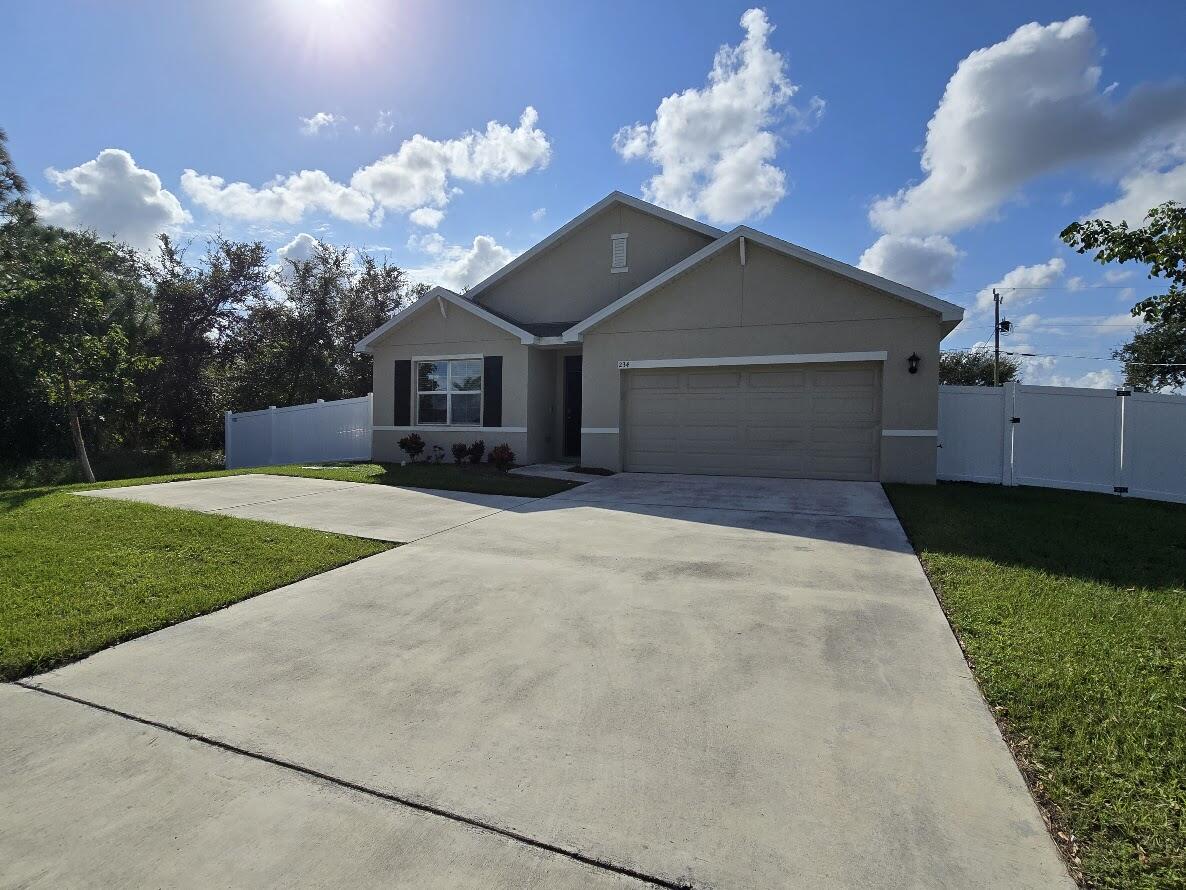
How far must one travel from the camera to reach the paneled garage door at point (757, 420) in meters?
11.1

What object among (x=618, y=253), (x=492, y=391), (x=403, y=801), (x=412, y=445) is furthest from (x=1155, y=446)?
(x=412, y=445)

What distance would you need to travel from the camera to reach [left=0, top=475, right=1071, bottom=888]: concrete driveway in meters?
2.02

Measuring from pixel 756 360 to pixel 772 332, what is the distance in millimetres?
607

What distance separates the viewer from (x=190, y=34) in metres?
9.74

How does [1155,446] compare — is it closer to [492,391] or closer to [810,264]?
[810,264]

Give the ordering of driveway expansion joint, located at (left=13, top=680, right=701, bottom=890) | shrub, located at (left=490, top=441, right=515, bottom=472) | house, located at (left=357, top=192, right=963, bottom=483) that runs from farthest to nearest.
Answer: shrub, located at (left=490, top=441, right=515, bottom=472)
house, located at (left=357, top=192, right=963, bottom=483)
driveway expansion joint, located at (left=13, top=680, right=701, bottom=890)

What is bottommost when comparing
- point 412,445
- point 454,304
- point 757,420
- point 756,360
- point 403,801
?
point 403,801

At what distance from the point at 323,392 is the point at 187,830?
77.3 ft

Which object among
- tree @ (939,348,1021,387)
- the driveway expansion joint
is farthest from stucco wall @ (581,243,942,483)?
tree @ (939,348,1021,387)

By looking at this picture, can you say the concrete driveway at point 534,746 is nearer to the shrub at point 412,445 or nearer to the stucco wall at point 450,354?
the stucco wall at point 450,354

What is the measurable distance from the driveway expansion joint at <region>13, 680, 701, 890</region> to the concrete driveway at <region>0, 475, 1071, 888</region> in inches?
0.4

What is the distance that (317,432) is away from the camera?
1639cm

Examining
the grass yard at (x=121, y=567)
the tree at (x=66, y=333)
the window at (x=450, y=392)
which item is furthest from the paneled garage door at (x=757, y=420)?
the tree at (x=66, y=333)

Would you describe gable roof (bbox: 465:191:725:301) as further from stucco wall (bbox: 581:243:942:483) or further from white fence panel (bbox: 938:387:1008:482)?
white fence panel (bbox: 938:387:1008:482)
